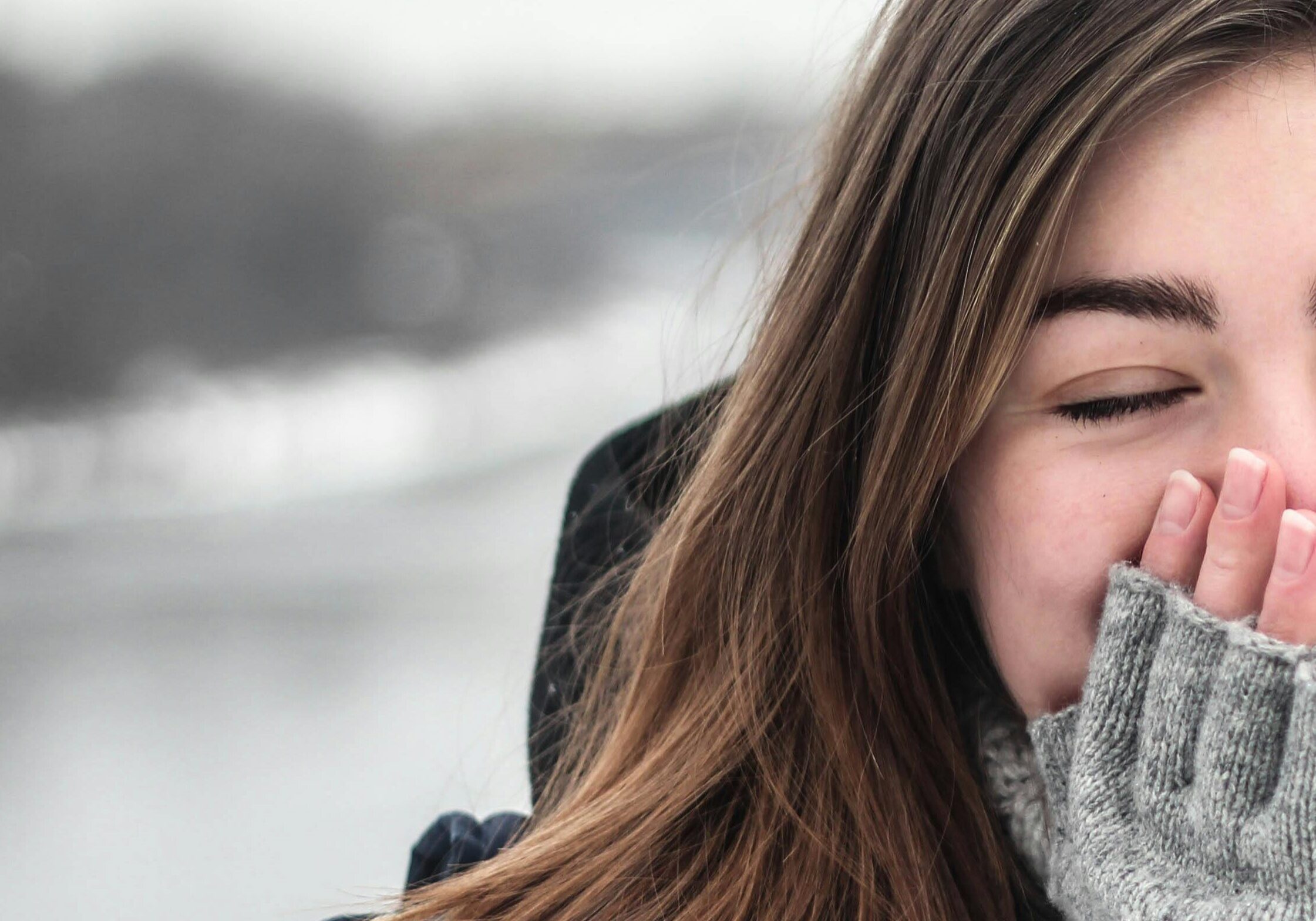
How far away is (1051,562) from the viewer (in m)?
0.74

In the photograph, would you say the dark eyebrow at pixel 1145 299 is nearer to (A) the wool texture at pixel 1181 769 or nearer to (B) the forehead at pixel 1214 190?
(B) the forehead at pixel 1214 190

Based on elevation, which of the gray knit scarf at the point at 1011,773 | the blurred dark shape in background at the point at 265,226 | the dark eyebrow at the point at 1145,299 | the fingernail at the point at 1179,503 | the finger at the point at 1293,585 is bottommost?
the gray knit scarf at the point at 1011,773

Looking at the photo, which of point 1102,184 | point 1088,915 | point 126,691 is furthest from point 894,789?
point 126,691

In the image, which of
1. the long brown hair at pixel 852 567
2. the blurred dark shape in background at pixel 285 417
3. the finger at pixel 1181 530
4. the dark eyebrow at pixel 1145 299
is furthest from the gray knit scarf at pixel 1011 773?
the blurred dark shape in background at pixel 285 417

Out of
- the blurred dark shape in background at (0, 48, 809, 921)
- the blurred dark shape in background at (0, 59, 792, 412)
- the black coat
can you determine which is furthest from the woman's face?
the blurred dark shape in background at (0, 59, 792, 412)

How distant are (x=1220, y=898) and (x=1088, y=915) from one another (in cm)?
10

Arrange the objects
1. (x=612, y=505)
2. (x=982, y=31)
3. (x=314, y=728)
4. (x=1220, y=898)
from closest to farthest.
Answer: (x=1220, y=898)
(x=982, y=31)
(x=612, y=505)
(x=314, y=728)

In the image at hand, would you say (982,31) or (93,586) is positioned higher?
(982,31)

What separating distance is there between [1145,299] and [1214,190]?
0.24 ft

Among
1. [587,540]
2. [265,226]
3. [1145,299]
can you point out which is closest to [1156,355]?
[1145,299]

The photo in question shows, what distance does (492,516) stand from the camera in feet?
7.66

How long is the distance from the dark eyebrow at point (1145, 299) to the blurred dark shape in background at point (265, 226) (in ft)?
4.12

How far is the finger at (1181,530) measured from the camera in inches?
27.0

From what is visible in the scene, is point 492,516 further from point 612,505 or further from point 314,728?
point 612,505
